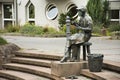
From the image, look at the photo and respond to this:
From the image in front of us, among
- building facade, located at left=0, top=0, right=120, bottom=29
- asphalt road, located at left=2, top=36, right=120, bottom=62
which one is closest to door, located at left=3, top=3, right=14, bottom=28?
building facade, located at left=0, top=0, right=120, bottom=29

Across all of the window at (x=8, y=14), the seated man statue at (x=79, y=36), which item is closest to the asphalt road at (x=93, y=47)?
the seated man statue at (x=79, y=36)

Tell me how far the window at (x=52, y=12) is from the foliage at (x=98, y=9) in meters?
4.48

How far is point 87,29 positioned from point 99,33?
49.4 feet

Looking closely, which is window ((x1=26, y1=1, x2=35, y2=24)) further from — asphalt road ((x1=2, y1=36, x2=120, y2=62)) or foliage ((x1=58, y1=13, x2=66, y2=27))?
asphalt road ((x1=2, y1=36, x2=120, y2=62))

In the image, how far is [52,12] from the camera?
108ft

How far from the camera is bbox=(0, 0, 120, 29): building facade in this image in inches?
1186

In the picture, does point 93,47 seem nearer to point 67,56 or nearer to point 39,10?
point 67,56

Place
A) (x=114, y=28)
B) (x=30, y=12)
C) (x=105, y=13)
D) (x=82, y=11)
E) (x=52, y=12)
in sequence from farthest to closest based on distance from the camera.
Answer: (x=30, y=12)
(x=52, y=12)
(x=105, y=13)
(x=114, y=28)
(x=82, y=11)

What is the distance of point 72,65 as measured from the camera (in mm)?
10336

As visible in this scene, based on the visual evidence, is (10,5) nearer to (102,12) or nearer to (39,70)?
(102,12)

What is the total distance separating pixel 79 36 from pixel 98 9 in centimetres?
1788

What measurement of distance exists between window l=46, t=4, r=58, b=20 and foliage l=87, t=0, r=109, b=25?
4484 mm

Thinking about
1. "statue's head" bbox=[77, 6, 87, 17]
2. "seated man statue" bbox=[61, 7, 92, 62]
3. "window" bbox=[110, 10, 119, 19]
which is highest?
"window" bbox=[110, 10, 119, 19]

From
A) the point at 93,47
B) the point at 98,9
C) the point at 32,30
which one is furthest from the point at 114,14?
the point at 93,47
